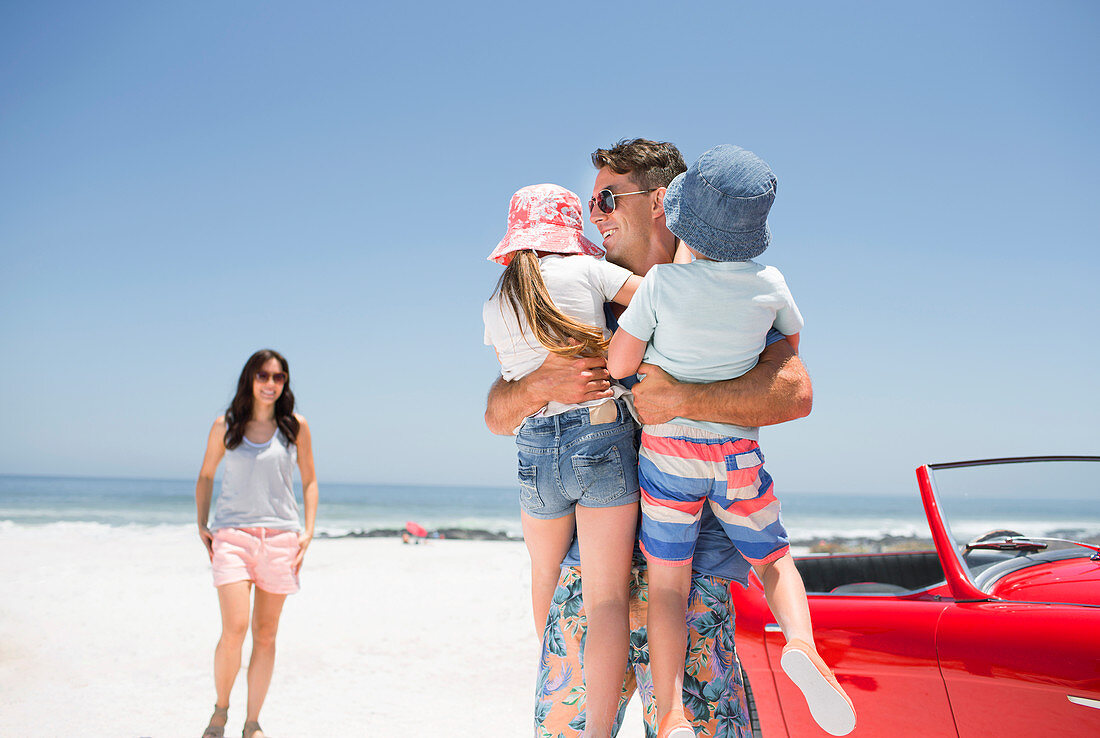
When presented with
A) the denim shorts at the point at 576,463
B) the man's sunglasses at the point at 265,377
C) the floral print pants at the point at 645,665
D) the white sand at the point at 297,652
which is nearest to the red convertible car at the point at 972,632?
the floral print pants at the point at 645,665

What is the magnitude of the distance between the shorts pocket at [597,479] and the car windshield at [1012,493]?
59.0 inches

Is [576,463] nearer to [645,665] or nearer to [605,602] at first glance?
[605,602]

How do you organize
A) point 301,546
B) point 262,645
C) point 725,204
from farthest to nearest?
point 301,546 → point 262,645 → point 725,204

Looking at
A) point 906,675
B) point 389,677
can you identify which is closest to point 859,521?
point 389,677

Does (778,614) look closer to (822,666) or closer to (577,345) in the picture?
(822,666)

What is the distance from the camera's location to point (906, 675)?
8.15ft

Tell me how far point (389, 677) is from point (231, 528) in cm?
244

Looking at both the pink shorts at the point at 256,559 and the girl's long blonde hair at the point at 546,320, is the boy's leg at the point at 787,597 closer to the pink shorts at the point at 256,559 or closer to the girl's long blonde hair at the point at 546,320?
the girl's long blonde hair at the point at 546,320

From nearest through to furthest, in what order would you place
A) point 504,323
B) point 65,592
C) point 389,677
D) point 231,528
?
point 504,323
point 231,528
point 389,677
point 65,592

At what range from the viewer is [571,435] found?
2.22m

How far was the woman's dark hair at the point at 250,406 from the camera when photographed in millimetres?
4949

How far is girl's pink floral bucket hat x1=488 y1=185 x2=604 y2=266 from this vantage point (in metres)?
2.41

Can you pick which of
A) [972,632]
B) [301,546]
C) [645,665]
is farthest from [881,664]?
[301,546]

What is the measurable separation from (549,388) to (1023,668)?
169 centimetres
